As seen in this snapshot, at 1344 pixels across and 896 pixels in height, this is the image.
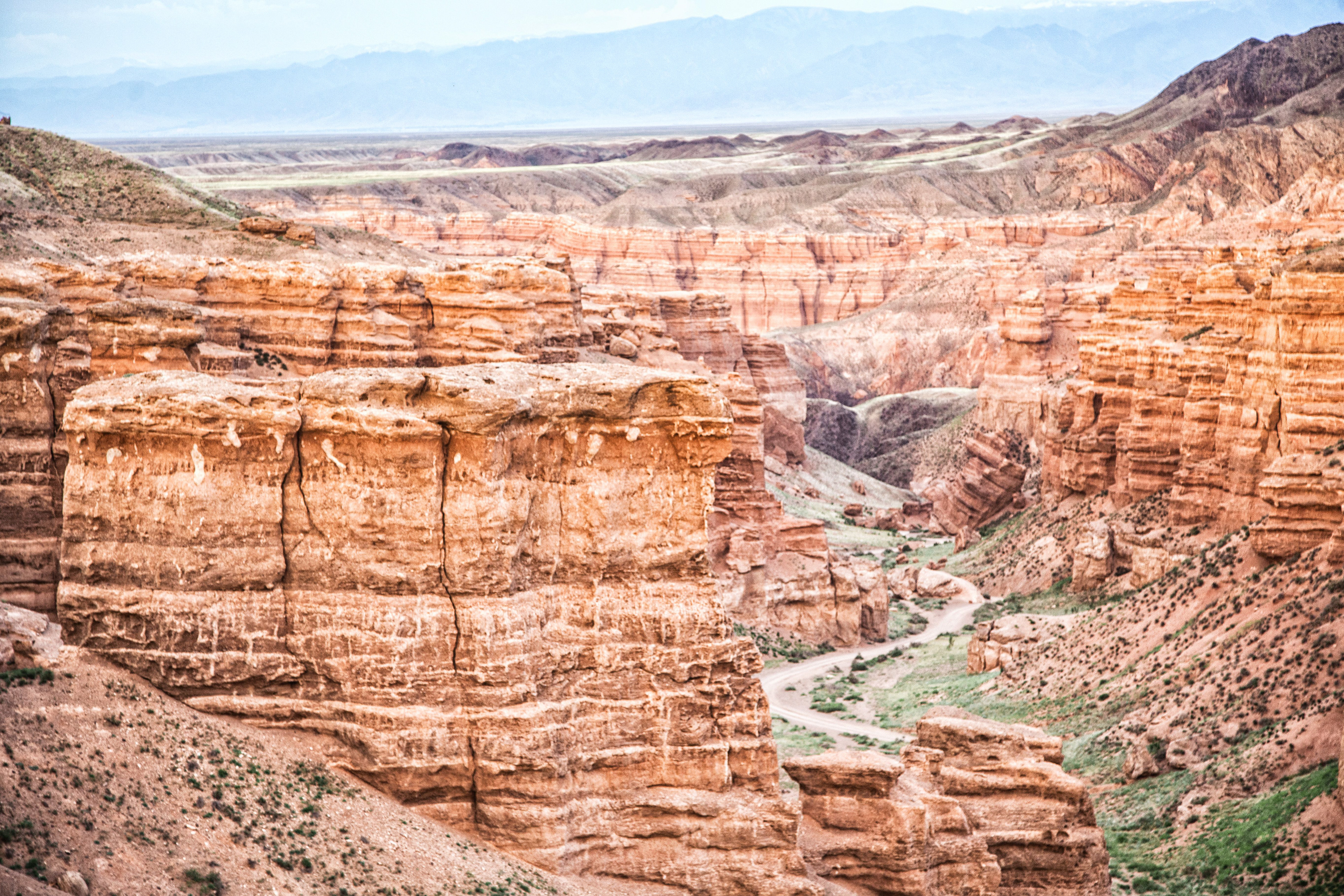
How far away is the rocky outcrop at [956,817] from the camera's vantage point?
28.8 m

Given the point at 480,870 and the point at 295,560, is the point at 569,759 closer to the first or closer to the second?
the point at 480,870

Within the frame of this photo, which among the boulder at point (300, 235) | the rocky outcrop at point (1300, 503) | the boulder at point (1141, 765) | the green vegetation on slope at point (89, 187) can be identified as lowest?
the boulder at point (1141, 765)

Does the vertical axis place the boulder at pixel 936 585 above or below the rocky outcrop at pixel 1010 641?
below

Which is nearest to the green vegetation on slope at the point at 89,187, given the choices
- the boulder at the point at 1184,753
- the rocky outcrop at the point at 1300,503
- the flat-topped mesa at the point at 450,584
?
the flat-topped mesa at the point at 450,584

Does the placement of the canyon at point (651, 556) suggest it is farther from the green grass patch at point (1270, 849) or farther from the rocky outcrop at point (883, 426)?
the rocky outcrop at point (883, 426)

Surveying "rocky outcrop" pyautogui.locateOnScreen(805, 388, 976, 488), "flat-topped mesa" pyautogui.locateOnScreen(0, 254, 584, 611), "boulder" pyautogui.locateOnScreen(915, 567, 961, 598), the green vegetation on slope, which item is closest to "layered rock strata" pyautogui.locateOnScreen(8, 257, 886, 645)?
"flat-topped mesa" pyautogui.locateOnScreen(0, 254, 584, 611)

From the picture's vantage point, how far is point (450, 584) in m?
25.7

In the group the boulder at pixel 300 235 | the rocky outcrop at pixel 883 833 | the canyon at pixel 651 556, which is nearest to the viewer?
the canyon at pixel 651 556

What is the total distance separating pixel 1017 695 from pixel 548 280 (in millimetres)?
22562

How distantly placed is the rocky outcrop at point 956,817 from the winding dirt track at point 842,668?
10.4 metres

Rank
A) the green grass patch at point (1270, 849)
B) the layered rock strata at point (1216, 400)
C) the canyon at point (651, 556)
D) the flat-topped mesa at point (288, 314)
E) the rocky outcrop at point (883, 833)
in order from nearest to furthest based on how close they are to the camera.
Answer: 1. the canyon at point (651, 556)
2. the rocky outcrop at point (883, 833)
3. the green grass patch at point (1270, 849)
4. the flat-topped mesa at point (288, 314)
5. the layered rock strata at point (1216, 400)

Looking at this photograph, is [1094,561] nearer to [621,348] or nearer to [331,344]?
[621,348]

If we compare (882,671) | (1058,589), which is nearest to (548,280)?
(882,671)

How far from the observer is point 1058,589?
64812 mm
